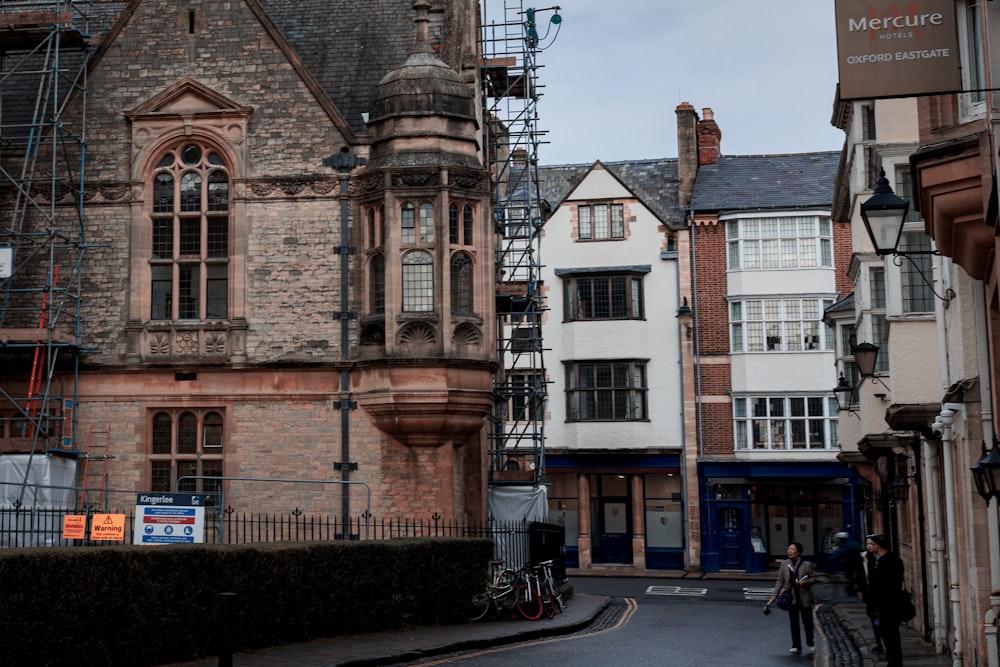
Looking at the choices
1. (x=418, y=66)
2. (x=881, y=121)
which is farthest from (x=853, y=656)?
(x=418, y=66)

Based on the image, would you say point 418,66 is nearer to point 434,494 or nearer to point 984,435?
point 434,494

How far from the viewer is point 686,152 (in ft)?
149

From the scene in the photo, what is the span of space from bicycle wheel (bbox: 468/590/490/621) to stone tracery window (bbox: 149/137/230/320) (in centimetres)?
720

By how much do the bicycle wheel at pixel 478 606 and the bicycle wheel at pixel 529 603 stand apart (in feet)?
3.10

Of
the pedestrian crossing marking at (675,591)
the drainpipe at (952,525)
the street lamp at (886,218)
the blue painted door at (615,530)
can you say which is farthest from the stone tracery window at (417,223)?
the blue painted door at (615,530)

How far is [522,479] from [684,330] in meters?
15.3

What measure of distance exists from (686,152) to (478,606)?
1045 inches

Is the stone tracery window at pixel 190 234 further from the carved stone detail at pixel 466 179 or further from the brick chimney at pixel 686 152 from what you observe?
the brick chimney at pixel 686 152

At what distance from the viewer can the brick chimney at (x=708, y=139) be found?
153ft

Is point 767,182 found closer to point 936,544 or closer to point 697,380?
point 697,380

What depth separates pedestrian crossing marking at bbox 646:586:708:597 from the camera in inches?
1323

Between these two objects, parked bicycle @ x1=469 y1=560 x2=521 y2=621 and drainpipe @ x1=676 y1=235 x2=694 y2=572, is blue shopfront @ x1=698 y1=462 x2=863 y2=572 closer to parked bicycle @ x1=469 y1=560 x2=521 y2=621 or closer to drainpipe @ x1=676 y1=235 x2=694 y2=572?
drainpipe @ x1=676 y1=235 x2=694 y2=572

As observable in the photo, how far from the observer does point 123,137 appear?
25.2 meters

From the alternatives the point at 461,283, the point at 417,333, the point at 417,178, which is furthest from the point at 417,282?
the point at 417,178
